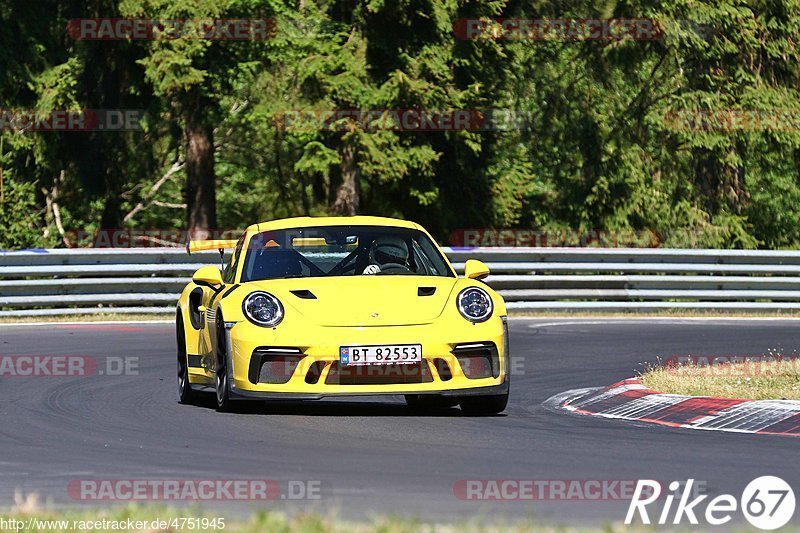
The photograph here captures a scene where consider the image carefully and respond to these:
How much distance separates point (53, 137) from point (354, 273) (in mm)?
21974

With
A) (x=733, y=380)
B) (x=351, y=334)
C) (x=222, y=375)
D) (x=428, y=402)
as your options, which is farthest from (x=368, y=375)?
(x=733, y=380)

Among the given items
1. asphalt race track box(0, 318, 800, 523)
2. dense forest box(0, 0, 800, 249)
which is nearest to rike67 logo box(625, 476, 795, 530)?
asphalt race track box(0, 318, 800, 523)

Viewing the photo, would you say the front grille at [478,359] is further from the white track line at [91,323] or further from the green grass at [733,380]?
the white track line at [91,323]

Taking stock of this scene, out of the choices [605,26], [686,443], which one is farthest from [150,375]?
[605,26]

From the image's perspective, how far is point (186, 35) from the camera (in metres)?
29.0

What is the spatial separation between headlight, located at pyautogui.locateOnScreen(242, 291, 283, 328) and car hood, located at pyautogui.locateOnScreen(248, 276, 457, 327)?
0.06 meters

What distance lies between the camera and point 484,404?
1045 centimetres

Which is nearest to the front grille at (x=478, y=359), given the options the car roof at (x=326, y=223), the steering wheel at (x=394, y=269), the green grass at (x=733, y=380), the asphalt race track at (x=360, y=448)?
the asphalt race track at (x=360, y=448)

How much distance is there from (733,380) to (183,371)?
401cm

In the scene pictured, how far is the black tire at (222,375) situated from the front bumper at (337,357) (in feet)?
0.57

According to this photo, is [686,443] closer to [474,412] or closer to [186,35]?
[474,412]

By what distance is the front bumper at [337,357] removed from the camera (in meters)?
9.77

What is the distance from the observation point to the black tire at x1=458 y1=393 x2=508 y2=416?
10391 mm

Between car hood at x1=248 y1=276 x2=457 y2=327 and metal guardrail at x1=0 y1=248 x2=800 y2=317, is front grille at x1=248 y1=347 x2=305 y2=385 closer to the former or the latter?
car hood at x1=248 y1=276 x2=457 y2=327
